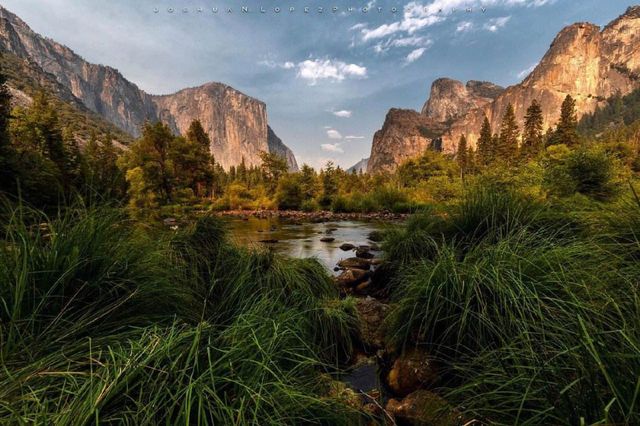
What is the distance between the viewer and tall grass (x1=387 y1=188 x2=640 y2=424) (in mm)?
1080

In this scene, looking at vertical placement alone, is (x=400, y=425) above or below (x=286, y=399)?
below

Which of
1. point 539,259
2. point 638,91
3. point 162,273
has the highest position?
point 638,91

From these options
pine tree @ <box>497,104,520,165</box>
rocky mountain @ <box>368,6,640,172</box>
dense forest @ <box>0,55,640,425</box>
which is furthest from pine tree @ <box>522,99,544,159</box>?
rocky mountain @ <box>368,6,640,172</box>

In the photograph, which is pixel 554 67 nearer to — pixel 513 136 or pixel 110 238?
pixel 513 136

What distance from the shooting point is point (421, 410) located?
2.04 meters

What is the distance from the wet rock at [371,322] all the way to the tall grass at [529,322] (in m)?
0.38

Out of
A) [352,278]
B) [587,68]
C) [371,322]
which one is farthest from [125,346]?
[587,68]

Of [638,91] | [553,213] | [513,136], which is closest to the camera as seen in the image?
[553,213]

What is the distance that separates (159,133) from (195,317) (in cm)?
3060

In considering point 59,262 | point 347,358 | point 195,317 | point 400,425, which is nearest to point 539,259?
point 400,425

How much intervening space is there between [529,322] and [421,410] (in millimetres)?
946

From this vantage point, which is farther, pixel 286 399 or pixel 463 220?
pixel 463 220

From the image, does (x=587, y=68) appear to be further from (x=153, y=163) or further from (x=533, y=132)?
(x=153, y=163)

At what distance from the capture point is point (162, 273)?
7.84 feet
